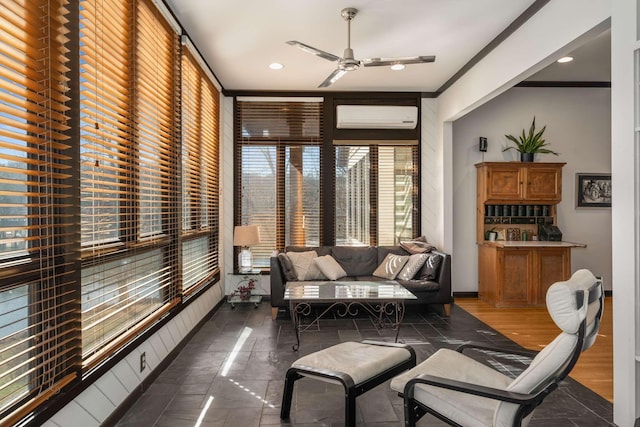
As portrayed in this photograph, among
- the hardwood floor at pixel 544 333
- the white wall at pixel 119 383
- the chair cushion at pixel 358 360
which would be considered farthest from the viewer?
the hardwood floor at pixel 544 333

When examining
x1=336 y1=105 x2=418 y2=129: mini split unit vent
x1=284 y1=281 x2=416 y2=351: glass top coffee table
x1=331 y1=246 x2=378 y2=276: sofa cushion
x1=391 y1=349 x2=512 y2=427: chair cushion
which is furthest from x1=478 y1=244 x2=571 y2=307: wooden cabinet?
x1=391 y1=349 x2=512 y2=427: chair cushion

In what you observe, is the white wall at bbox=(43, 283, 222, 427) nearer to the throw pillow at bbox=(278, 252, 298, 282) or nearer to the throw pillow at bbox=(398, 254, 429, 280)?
the throw pillow at bbox=(278, 252, 298, 282)

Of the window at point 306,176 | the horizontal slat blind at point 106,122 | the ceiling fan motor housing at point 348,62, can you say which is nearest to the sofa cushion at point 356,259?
the window at point 306,176

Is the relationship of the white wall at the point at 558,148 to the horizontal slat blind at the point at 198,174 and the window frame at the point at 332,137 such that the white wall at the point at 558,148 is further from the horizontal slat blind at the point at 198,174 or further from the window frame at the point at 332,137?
the horizontal slat blind at the point at 198,174

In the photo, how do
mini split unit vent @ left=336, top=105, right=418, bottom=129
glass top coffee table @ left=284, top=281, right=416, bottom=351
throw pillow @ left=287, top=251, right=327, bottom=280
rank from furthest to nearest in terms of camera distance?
mini split unit vent @ left=336, top=105, right=418, bottom=129, throw pillow @ left=287, top=251, right=327, bottom=280, glass top coffee table @ left=284, top=281, right=416, bottom=351

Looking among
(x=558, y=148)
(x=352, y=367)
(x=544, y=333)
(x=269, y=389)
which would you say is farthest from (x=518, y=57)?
(x=269, y=389)

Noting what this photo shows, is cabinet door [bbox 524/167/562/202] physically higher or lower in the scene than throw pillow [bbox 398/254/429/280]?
higher

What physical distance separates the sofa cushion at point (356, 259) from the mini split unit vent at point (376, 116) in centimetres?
175

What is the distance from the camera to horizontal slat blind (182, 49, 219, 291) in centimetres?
412

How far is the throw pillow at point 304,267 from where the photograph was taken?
5.24m

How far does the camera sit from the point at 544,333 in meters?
4.32

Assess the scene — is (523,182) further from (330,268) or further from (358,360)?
(358,360)

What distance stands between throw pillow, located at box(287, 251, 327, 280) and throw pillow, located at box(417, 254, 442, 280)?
1.22 metres

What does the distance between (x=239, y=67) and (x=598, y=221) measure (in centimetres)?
541
